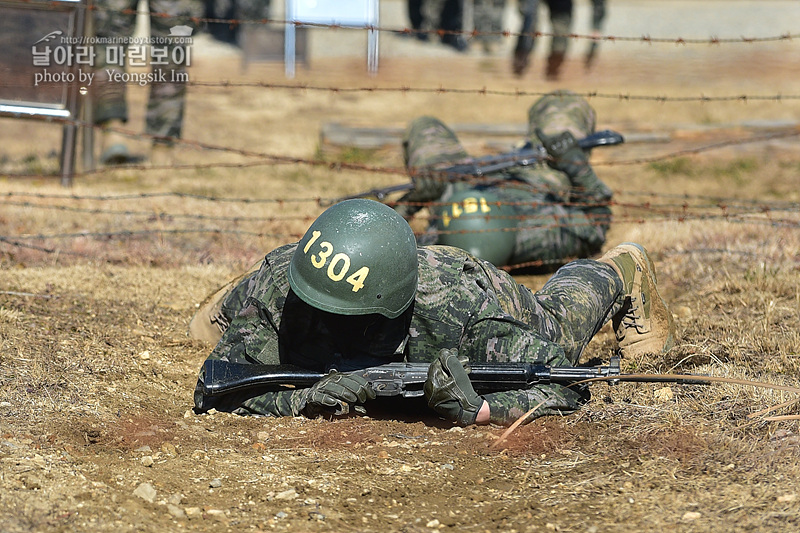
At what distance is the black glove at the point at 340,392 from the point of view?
371cm

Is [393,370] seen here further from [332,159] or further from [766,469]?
[332,159]

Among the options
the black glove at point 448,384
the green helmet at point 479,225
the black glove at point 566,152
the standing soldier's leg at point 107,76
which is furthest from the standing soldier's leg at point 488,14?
the black glove at point 448,384

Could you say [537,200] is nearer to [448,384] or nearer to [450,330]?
[450,330]

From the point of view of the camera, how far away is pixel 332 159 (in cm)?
1062

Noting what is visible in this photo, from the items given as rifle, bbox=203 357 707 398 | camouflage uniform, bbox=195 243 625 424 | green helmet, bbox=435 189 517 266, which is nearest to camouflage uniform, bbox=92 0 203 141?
green helmet, bbox=435 189 517 266

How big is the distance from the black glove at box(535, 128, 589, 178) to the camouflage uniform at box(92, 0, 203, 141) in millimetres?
4434

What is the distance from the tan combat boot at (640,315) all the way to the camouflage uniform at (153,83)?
633cm

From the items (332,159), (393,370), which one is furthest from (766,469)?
(332,159)

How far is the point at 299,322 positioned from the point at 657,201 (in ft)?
18.7

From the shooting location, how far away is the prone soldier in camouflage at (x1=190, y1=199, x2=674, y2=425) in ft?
12.1

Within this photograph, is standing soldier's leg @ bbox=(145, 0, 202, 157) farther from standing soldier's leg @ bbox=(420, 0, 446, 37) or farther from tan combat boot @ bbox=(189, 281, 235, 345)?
standing soldier's leg @ bbox=(420, 0, 446, 37)

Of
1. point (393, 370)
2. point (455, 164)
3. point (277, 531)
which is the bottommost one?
point (277, 531)

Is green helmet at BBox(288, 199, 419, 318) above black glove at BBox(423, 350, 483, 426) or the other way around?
above

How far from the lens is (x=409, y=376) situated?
12.5ft
